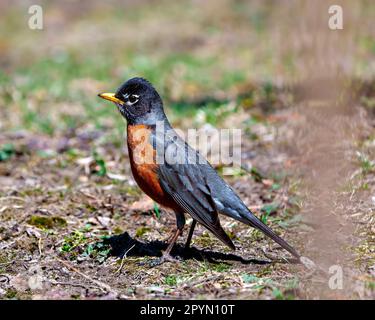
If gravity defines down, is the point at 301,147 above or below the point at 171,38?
below

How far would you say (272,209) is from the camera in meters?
6.58

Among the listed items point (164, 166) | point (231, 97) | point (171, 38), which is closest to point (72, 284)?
point (164, 166)

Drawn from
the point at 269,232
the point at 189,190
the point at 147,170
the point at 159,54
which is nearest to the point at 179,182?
the point at 189,190

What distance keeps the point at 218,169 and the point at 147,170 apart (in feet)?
6.88

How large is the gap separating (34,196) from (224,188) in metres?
2.23

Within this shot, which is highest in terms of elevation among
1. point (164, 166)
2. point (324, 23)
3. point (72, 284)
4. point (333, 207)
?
point (324, 23)

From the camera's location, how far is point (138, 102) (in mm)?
6137

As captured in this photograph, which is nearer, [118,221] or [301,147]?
[118,221]

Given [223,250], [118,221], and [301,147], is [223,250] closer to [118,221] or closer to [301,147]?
[118,221]

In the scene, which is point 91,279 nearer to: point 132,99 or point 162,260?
point 162,260

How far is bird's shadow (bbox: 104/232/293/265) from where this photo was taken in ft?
18.2

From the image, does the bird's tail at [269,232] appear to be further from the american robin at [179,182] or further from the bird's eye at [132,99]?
the bird's eye at [132,99]
